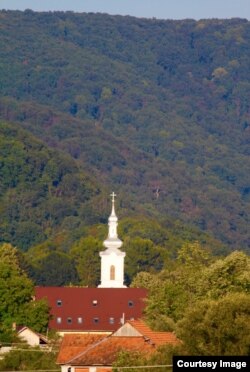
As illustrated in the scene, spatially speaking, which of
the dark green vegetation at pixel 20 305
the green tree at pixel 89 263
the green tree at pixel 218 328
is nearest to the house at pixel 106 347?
the green tree at pixel 218 328

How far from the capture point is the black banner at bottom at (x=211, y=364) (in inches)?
1834

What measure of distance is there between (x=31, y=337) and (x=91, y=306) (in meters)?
32.4

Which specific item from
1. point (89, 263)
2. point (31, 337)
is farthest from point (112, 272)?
point (31, 337)

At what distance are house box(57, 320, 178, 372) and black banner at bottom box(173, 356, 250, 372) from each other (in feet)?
72.8

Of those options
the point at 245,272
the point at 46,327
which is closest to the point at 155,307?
the point at 245,272

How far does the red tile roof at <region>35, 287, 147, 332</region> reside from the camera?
132 m

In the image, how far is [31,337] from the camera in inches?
4043

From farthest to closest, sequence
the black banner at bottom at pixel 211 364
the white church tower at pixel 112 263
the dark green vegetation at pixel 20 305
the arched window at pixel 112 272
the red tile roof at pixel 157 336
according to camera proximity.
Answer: the arched window at pixel 112 272, the white church tower at pixel 112 263, the dark green vegetation at pixel 20 305, the red tile roof at pixel 157 336, the black banner at bottom at pixel 211 364

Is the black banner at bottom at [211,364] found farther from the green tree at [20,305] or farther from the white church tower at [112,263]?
the white church tower at [112,263]

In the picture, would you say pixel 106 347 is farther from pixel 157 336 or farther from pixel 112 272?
pixel 112 272

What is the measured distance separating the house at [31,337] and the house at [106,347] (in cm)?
2015

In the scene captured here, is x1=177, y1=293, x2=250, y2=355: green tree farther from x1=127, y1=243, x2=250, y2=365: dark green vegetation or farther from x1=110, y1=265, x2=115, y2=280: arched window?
x1=110, y1=265, x2=115, y2=280: arched window

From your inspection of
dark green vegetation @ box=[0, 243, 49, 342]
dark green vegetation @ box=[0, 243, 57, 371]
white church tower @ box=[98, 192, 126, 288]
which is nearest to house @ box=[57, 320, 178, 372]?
dark green vegetation @ box=[0, 243, 57, 371]

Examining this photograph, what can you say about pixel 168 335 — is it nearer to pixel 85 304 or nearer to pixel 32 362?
pixel 32 362
